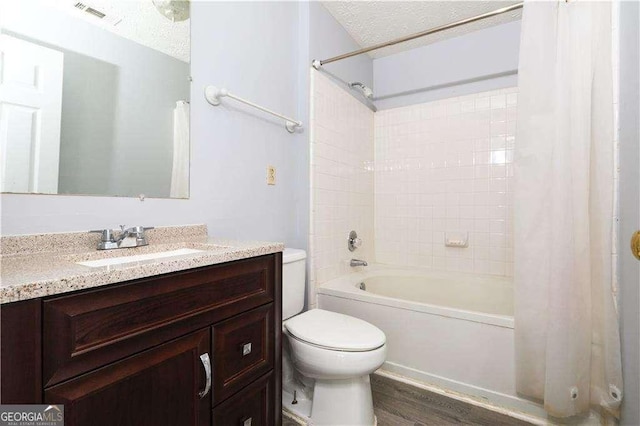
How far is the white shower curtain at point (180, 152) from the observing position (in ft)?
4.19

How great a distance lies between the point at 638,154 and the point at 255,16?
1.82 metres

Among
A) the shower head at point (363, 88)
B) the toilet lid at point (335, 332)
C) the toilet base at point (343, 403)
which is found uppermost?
the shower head at point (363, 88)

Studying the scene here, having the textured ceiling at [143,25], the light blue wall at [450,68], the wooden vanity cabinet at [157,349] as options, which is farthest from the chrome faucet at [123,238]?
the light blue wall at [450,68]

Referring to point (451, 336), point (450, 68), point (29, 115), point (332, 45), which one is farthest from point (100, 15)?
point (450, 68)

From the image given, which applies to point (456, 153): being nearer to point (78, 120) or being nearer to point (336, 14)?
point (336, 14)

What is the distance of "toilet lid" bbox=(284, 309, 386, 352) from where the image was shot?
4.04 feet

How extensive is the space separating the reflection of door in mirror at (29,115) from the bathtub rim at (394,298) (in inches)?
56.9

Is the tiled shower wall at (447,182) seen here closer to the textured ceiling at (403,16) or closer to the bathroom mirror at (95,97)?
the textured ceiling at (403,16)

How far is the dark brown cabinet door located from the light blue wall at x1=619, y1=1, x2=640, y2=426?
55.8 inches

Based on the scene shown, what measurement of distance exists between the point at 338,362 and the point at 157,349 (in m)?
0.74

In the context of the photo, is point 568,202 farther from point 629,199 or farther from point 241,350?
point 241,350

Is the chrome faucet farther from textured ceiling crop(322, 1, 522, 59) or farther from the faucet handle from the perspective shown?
textured ceiling crop(322, 1, 522, 59)

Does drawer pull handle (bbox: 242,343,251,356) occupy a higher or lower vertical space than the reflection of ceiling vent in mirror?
lower

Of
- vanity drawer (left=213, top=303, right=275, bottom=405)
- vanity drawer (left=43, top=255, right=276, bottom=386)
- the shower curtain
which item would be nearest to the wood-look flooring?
the shower curtain
